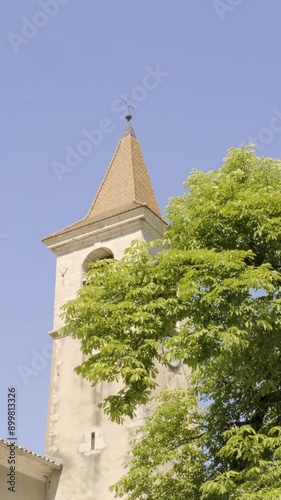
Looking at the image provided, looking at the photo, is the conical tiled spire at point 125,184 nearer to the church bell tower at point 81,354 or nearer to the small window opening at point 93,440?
the church bell tower at point 81,354

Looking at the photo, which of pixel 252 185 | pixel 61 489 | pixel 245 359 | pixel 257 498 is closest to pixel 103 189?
pixel 61 489

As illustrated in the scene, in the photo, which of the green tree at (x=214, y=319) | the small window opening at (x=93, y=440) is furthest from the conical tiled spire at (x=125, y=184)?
the green tree at (x=214, y=319)

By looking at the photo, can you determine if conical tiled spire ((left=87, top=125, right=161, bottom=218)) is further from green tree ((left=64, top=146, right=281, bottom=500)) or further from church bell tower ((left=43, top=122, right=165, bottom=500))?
green tree ((left=64, top=146, right=281, bottom=500))

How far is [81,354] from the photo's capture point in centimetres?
1877

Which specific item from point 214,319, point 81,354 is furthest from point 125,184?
point 214,319

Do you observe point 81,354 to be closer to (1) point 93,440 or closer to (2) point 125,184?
(1) point 93,440

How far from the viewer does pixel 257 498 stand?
29.7ft

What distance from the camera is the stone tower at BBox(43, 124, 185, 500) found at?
17.0 metres

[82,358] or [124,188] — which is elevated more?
[124,188]

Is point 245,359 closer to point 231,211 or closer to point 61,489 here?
point 231,211

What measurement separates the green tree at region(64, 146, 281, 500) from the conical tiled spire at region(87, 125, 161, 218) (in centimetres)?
869

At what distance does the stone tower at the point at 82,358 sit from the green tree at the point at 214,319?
4670 mm

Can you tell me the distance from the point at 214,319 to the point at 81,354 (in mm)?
8801

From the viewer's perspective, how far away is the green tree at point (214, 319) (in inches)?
400
